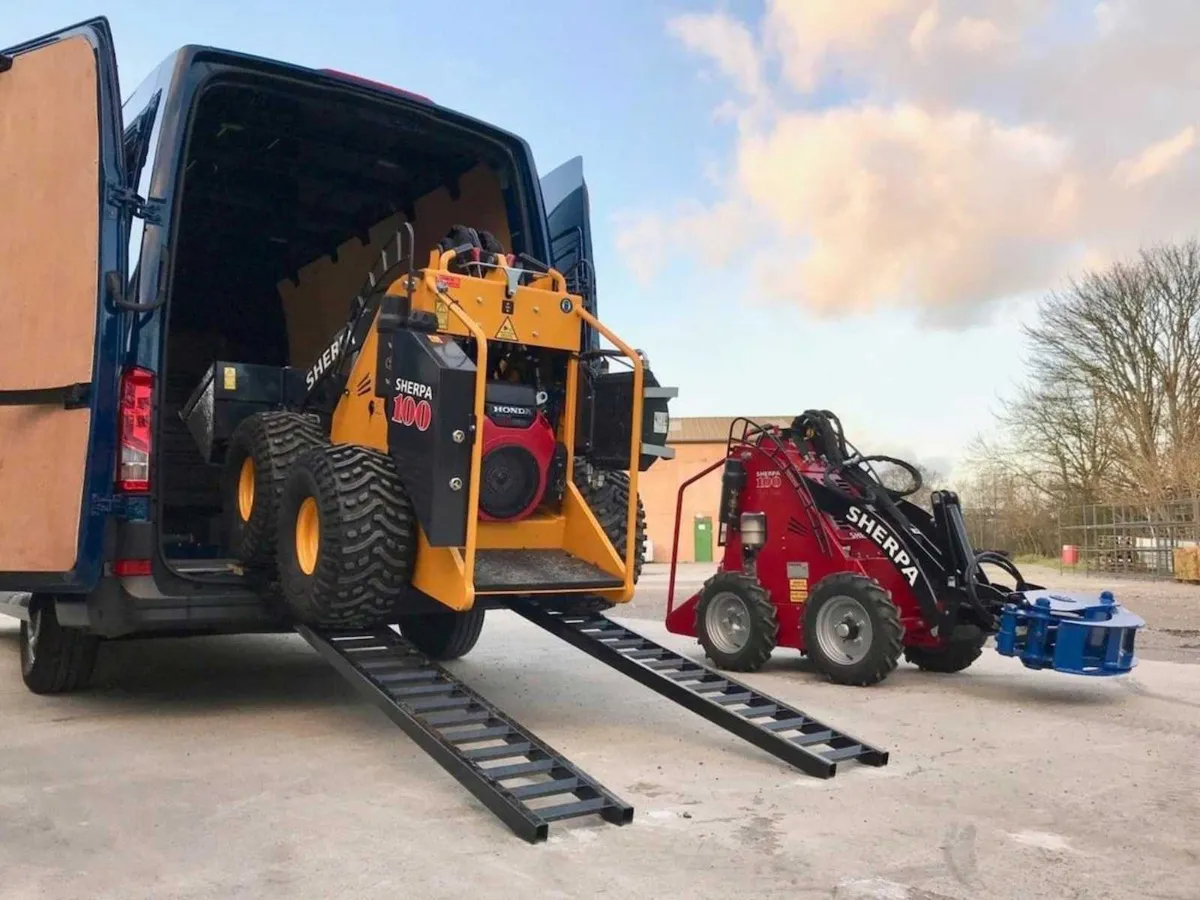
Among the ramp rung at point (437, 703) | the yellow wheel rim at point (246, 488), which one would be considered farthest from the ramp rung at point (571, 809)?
the yellow wheel rim at point (246, 488)

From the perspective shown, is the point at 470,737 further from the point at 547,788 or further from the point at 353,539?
the point at 353,539

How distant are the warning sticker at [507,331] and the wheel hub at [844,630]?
3.11 metres

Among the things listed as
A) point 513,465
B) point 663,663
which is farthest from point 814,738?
point 513,465

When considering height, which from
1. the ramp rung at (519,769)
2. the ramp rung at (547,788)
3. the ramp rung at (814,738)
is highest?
the ramp rung at (814,738)

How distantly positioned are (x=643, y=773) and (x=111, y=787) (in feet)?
7.04

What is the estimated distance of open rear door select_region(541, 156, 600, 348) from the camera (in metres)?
6.52

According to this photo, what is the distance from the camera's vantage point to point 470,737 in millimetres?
4223

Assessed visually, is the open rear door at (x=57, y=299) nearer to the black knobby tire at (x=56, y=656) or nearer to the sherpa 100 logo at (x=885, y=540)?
the black knobby tire at (x=56, y=656)

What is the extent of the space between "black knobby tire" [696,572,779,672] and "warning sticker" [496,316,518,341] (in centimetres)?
324

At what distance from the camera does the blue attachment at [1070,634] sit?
6.23m

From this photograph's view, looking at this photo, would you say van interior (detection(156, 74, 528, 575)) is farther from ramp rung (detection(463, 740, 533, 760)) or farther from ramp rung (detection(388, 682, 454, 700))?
ramp rung (detection(463, 740, 533, 760))

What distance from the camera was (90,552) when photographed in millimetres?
4812

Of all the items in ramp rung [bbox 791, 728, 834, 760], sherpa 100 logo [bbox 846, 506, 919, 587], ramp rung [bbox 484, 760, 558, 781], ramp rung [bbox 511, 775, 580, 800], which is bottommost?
ramp rung [bbox 511, 775, 580, 800]

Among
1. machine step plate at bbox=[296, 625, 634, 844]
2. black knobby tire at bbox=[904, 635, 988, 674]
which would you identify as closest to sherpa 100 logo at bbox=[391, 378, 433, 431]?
machine step plate at bbox=[296, 625, 634, 844]
